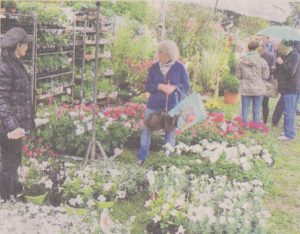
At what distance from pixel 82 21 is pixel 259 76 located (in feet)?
12.0

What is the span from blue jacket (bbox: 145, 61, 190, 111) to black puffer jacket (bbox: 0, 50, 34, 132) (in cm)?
198

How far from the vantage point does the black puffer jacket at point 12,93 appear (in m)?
4.52

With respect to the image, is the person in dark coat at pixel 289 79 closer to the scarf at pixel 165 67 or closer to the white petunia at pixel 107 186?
the scarf at pixel 165 67

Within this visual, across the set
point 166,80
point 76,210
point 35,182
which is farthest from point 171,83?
point 76,210

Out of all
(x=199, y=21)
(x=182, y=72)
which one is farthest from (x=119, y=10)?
(x=182, y=72)

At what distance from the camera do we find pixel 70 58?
9.84m

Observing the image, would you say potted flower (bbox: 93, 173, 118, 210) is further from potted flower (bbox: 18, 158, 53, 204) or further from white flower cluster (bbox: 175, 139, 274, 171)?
white flower cluster (bbox: 175, 139, 274, 171)

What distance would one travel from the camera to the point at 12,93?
4602mm

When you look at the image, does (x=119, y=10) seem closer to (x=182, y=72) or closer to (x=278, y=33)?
(x=278, y=33)

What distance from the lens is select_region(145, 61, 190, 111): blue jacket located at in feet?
20.5

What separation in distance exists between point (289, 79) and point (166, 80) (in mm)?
3316

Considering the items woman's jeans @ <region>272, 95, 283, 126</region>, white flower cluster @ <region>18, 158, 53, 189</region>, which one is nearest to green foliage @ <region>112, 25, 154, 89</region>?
woman's jeans @ <region>272, 95, 283, 126</region>

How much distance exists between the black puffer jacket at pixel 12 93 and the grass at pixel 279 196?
1323 mm

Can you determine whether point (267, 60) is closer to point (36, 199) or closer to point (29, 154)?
point (29, 154)
